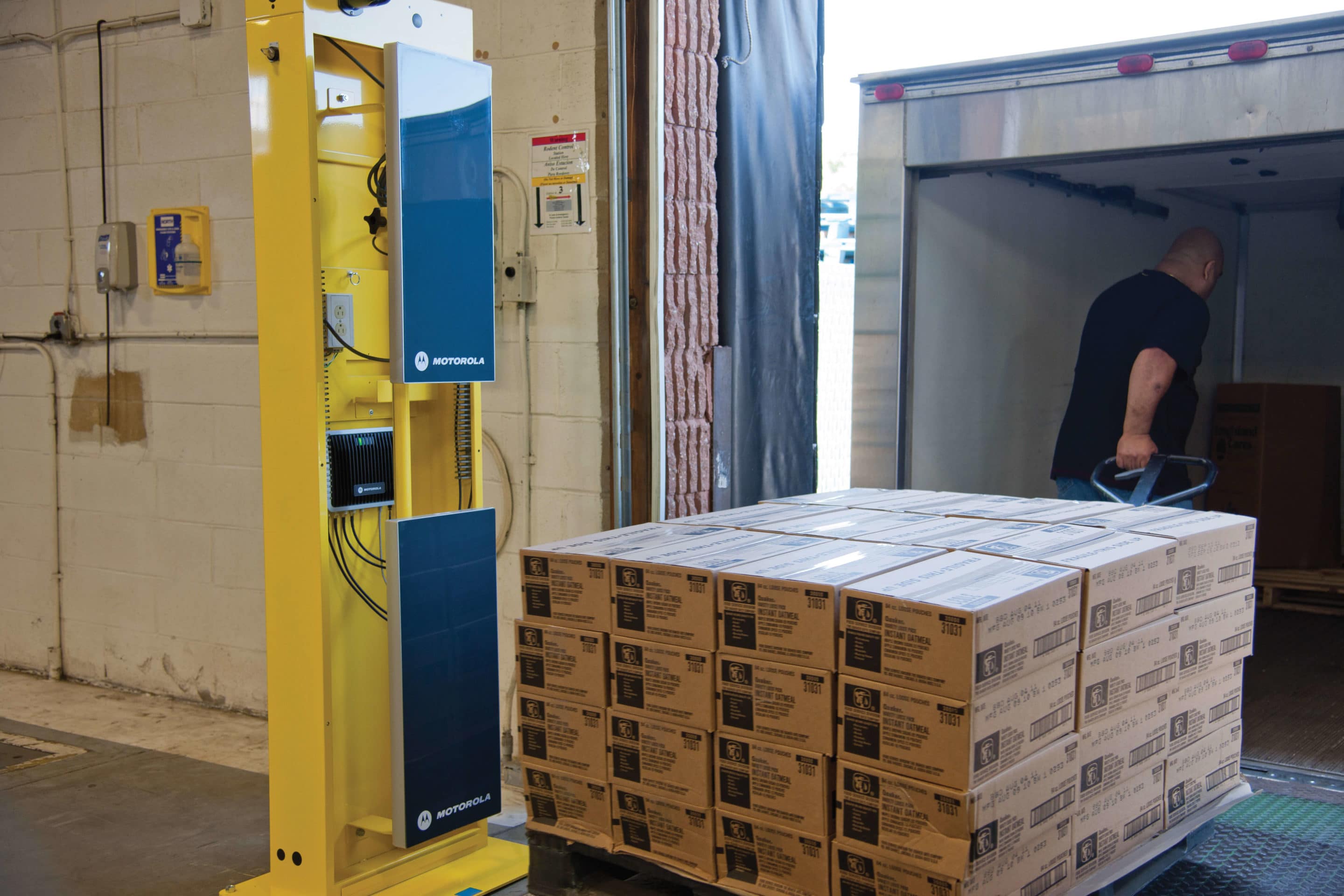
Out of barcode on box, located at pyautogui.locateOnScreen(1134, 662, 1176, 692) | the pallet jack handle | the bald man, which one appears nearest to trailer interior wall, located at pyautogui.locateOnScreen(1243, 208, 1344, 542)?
the bald man

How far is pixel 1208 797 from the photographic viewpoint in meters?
2.96

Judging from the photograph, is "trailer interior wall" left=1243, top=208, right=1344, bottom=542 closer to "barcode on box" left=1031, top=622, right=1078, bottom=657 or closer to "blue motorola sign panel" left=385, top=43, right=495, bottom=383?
"barcode on box" left=1031, top=622, right=1078, bottom=657

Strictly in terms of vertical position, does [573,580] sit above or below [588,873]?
above

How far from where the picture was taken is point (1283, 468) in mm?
7098

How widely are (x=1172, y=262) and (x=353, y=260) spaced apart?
11.6 ft

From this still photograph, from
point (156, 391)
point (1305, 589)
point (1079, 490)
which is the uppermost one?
point (156, 391)

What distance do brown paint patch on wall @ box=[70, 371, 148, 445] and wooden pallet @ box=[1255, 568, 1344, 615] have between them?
6.15 m

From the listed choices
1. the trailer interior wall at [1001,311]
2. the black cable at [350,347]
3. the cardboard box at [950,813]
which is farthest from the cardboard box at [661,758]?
the trailer interior wall at [1001,311]

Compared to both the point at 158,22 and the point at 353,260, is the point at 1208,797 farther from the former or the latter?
the point at 158,22

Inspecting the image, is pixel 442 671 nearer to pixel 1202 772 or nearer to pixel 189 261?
pixel 1202 772

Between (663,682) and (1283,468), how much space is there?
5.98 metres

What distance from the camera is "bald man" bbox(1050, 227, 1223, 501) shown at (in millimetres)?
4570

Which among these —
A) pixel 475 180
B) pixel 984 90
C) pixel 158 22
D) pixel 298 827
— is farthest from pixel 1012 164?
pixel 158 22

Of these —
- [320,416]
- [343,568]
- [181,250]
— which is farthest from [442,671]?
[181,250]
